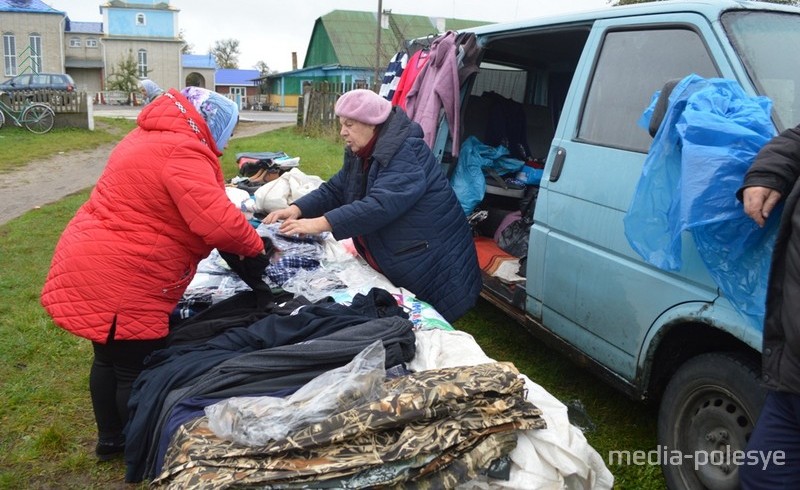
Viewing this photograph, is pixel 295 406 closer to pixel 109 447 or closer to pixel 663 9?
pixel 109 447

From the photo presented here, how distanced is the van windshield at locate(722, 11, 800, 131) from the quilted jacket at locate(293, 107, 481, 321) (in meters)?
1.60

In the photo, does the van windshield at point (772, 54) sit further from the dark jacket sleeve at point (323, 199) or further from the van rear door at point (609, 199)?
the dark jacket sleeve at point (323, 199)

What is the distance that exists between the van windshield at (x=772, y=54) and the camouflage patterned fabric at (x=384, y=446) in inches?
63.2

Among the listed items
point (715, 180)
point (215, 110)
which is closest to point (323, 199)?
point (215, 110)

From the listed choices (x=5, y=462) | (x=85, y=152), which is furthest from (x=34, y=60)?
(x=5, y=462)

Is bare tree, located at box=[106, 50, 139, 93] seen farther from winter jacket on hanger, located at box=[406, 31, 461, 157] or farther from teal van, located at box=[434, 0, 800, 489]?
teal van, located at box=[434, 0, 800, 489]

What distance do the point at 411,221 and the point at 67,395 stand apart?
229cm

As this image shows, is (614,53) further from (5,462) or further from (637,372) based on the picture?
(5,462)

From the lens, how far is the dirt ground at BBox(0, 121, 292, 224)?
30.4 ft

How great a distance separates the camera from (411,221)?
3.57m

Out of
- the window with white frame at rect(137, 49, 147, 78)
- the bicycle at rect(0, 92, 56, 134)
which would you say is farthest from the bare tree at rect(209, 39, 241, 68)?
the bicycle at rect(0, 92, 56, 134)

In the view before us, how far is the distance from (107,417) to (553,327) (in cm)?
234

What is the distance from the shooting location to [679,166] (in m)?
2.41

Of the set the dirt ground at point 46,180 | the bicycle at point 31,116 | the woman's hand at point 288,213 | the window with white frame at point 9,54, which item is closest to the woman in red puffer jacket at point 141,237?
the woman's hand at point 288,213
